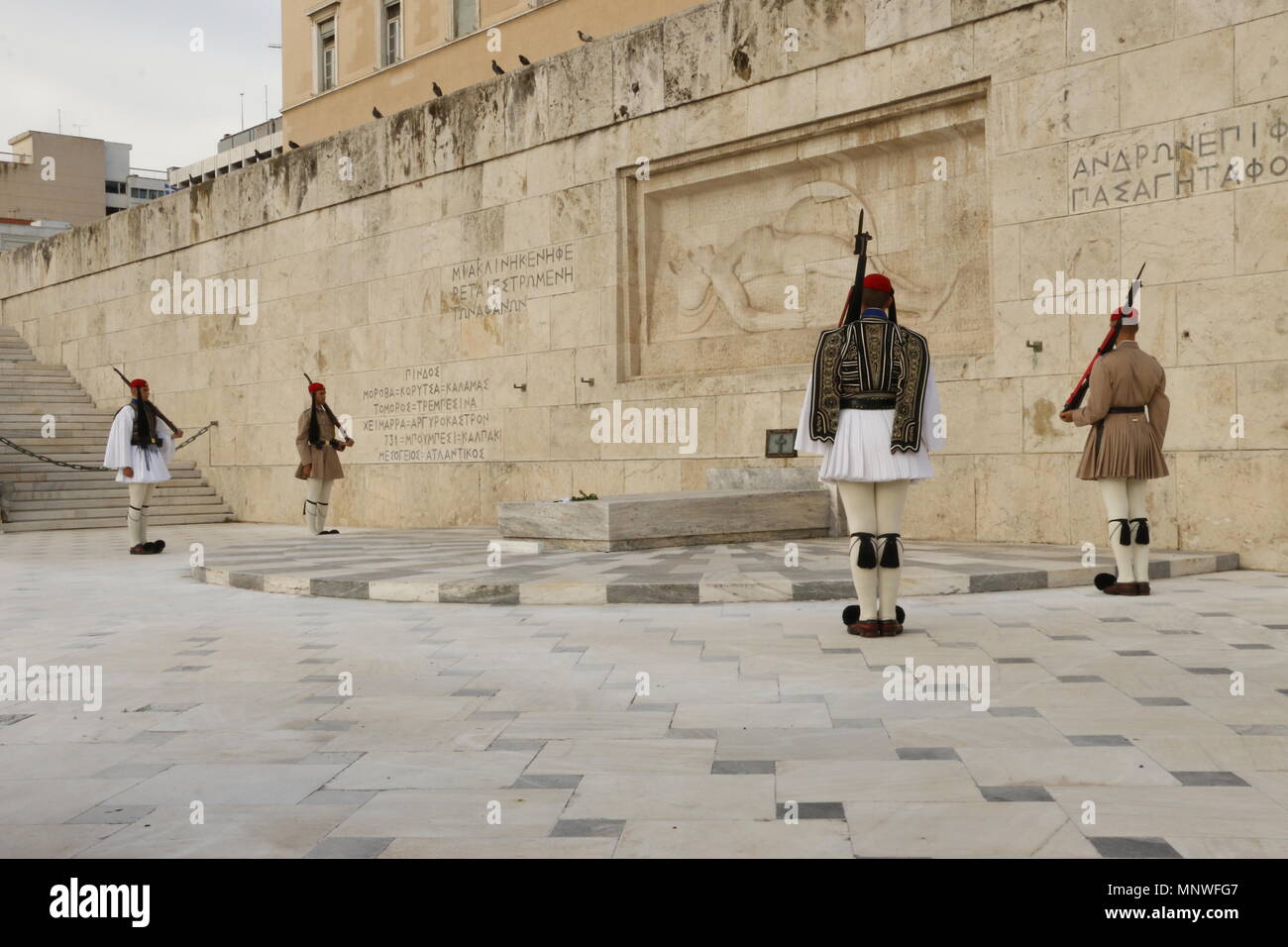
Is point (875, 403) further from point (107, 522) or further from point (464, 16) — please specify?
point (464, 16)

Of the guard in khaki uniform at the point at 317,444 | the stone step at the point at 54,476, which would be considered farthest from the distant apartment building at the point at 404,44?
the stone step at the point at 54,476

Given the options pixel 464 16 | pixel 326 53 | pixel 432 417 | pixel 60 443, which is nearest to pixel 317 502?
pixel 432 417

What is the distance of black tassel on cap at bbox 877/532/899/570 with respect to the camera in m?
6.24

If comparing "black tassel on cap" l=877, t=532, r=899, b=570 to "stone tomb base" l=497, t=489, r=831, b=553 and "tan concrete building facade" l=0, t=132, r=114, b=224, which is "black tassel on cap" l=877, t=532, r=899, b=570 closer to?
"stone tomb base" l=497, t=489, r=831, b=553

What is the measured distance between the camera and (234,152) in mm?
64125

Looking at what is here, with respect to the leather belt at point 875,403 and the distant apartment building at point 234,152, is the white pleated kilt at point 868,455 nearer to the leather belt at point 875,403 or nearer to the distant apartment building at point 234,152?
the leather belt at point 875,403

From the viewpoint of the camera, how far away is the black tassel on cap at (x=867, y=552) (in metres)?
6.33

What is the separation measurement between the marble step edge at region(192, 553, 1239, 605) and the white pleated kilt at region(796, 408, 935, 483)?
178cm

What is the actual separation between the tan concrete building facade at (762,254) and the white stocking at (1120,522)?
2387mm

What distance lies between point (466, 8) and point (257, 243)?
603cm

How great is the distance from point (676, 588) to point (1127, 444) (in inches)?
132

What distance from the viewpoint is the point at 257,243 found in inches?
758

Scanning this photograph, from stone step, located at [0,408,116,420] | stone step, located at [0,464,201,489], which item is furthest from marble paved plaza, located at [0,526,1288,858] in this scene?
stone step, located at [0,408,116,420]
